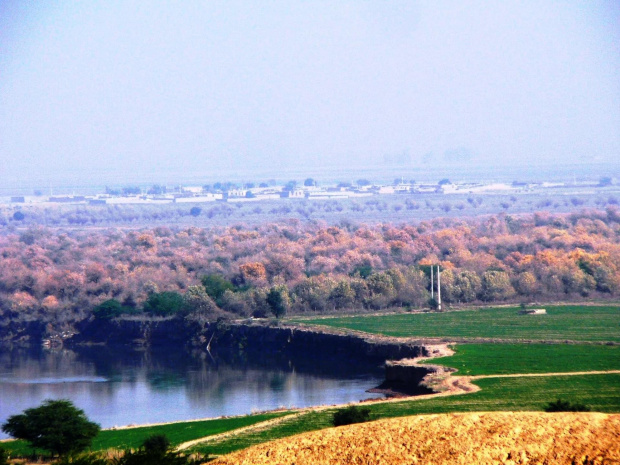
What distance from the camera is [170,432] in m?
29.7

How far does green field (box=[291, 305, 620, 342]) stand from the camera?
47844mm

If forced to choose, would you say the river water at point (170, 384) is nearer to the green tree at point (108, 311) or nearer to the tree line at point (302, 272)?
the green tree at point (108, 311)

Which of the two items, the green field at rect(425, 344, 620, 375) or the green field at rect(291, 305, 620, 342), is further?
the green field at rect(291, 305, 620, 342)

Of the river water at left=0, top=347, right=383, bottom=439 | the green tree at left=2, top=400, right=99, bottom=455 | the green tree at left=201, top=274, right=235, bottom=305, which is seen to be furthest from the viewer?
the green tree at left=201, top=274, right=235, bottom=305

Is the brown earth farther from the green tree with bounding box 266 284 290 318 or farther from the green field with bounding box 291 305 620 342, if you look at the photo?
the green tree with bounding box 266 284 290 318

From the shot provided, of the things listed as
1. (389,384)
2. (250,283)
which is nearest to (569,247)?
(250,283)

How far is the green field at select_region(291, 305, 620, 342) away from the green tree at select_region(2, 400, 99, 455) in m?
25.4

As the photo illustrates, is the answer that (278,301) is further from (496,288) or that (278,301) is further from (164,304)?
(496,288)

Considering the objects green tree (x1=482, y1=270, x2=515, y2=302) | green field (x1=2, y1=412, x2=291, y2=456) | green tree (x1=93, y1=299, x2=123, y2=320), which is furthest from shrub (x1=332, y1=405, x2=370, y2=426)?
green tree (x1=93, y1=299, x2=123, y2=320)

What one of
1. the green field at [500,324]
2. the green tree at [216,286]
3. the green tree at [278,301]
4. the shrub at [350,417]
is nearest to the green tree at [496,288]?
the green field at [500,324]

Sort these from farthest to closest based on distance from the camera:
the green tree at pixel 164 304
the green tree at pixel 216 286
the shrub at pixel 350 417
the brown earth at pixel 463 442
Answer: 1. the green tree at pixel 216 286
2. the green tree at pixel 164 304
3. the shrub at pixel 350 417
4. the brown earth at pixel 463 442

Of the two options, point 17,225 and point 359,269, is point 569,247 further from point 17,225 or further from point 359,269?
point 17,225

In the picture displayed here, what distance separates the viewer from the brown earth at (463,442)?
476 inches

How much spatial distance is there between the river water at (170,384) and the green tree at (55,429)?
7859 millimetres
